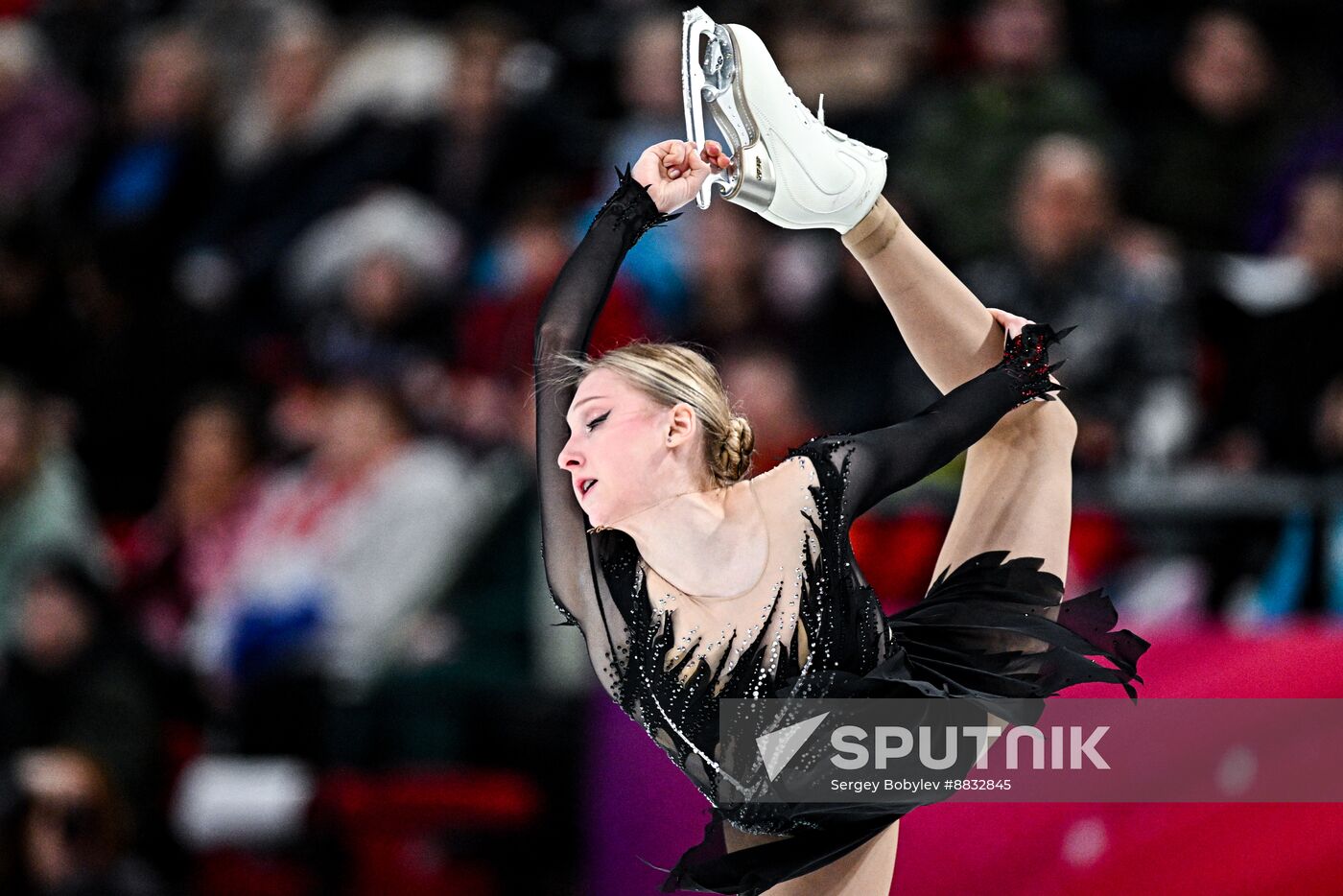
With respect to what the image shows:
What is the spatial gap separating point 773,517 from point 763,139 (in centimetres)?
51

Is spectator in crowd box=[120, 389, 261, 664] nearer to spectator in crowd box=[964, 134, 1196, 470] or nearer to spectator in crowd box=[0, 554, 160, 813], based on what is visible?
spectator in crowd box=[0, 554, 160, 813]

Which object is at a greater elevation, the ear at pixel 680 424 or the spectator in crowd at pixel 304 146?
the spectator in crowd at pixel 304 146

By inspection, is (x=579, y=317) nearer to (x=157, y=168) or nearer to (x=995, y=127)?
(x=995, y=127)

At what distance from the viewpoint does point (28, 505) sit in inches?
226

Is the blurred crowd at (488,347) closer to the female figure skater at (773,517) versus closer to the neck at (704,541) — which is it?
the female figure skater at (773,517)

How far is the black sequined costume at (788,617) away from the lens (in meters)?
2.32

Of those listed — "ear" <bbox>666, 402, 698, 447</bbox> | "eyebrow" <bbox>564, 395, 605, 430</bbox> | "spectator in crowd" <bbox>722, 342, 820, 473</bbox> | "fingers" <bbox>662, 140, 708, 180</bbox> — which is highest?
"spectator in crowd" <bbox>722, 342, 820, 473</bbox>

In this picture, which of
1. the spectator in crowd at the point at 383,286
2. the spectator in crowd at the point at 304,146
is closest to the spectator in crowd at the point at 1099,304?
the spectator in crowd at the point at 383,286

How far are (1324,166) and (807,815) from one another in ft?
10.1

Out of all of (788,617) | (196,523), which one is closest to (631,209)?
(788,617)

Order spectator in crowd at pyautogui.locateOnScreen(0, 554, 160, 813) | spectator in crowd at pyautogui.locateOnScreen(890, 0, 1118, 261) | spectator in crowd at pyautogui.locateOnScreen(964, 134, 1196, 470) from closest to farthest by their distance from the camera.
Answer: spectator in crowd at pyautogui.locateOnScreen(964, 134, 1196, 470)
spectator in crowd at pyautogui.locateOnScreen(890, 0, 1118, 261)
spectator in crowd at pyautogui.locateOnScreen(0, 554, 160, 813)

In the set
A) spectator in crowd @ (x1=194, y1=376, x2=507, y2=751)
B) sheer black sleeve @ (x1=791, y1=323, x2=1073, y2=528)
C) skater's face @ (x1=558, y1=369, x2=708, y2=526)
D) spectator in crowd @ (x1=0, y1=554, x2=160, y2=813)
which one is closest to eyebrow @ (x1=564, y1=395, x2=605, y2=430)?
skater's face @ (x1=558, y1=369, x2=708, y2=526)

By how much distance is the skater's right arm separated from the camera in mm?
2336

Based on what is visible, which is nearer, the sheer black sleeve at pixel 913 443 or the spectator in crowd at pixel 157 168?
the sheer black sleeve at pixel 913 443
